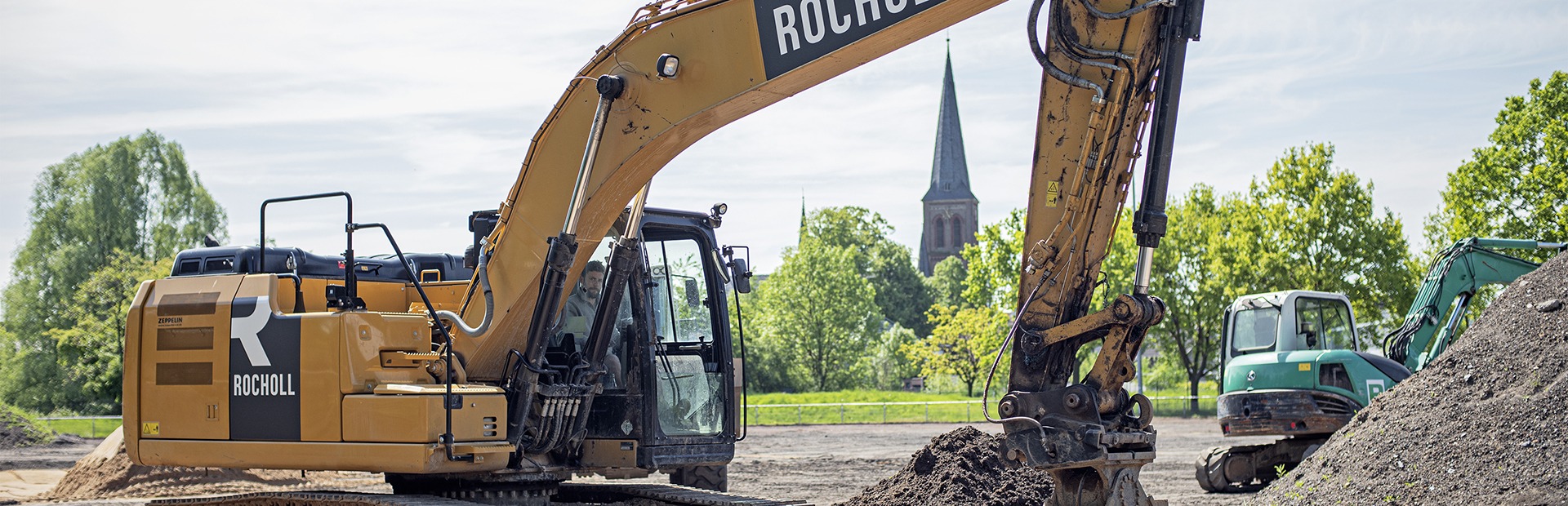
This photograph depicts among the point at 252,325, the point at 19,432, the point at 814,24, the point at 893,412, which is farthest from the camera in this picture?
the point at 893,412

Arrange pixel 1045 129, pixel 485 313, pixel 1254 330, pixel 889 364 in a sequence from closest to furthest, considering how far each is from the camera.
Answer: pixel 1045 129
pixel 485 313
pixel 1254 330
pixel 889 364

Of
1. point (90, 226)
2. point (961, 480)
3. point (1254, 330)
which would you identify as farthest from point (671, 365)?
point (90, 226)

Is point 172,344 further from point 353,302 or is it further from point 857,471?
point 857,471

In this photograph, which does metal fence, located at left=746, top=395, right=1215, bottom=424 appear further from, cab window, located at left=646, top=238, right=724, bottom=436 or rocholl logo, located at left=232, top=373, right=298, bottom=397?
rocholl logo, located at left=232, top=373, right=298, bottom=397

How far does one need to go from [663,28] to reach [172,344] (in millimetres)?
3672

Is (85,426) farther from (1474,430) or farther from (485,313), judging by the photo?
(1474,430)

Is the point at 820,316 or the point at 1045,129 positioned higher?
the point at 1045,129

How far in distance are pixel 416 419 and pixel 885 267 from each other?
78.8 metres

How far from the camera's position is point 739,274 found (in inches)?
349

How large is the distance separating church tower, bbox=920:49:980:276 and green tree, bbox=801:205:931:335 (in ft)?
35.6

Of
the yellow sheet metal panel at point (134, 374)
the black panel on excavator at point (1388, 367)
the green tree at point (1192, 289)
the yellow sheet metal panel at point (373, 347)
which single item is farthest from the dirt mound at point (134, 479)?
the green tree at point (1192, 289)

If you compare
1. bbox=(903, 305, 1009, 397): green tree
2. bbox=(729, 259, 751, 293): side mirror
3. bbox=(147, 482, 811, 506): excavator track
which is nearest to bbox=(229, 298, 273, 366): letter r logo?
bbox=(147, 482, 811, 506): excavator track

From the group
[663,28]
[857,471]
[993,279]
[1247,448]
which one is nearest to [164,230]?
[993,279]

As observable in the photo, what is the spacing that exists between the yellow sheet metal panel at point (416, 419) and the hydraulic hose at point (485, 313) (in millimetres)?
424
